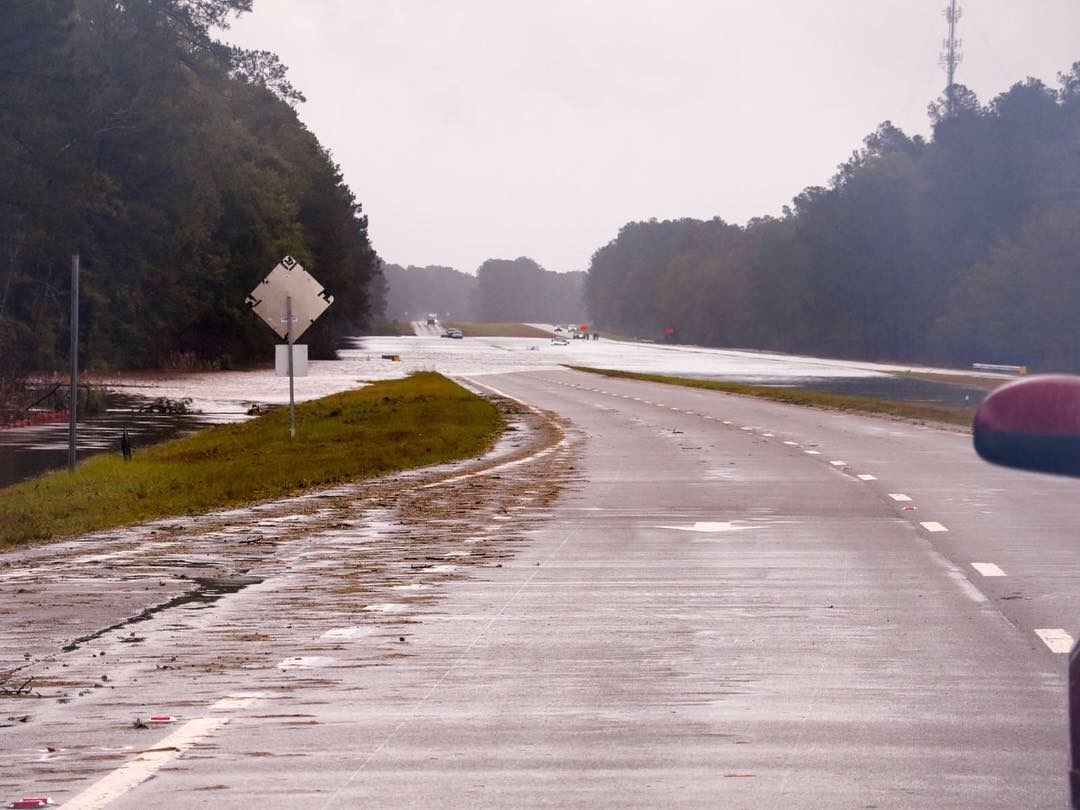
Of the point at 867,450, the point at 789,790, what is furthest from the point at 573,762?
the point at 867,450

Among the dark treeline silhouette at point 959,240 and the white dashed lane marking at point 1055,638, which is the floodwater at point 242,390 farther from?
the white dashed lane marking at point 1055,638

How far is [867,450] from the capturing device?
1161 inches

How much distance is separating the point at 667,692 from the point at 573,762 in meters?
1.49

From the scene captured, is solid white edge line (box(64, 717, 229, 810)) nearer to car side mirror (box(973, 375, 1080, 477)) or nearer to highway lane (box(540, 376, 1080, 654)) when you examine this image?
car side mirror (box(973, 375, 1080, 477))

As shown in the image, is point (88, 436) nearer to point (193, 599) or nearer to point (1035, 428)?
point (193, 599)

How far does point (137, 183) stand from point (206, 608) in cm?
6964

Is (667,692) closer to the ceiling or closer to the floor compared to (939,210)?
closer to the floor

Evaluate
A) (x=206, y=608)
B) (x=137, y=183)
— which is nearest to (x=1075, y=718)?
(x=206, y=608)

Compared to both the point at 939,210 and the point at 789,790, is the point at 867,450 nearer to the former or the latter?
the point at 789,790

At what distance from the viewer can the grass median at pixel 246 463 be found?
68.1ft

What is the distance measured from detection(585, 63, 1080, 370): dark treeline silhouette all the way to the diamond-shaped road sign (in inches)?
3122

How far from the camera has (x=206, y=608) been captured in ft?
35.3

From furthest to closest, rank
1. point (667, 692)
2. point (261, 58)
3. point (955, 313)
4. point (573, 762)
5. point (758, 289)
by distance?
point (758, 289), point (955, 313), point (261, 58), point (667, 692), point (573, 762)

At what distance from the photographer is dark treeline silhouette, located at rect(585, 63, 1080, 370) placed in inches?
4353
